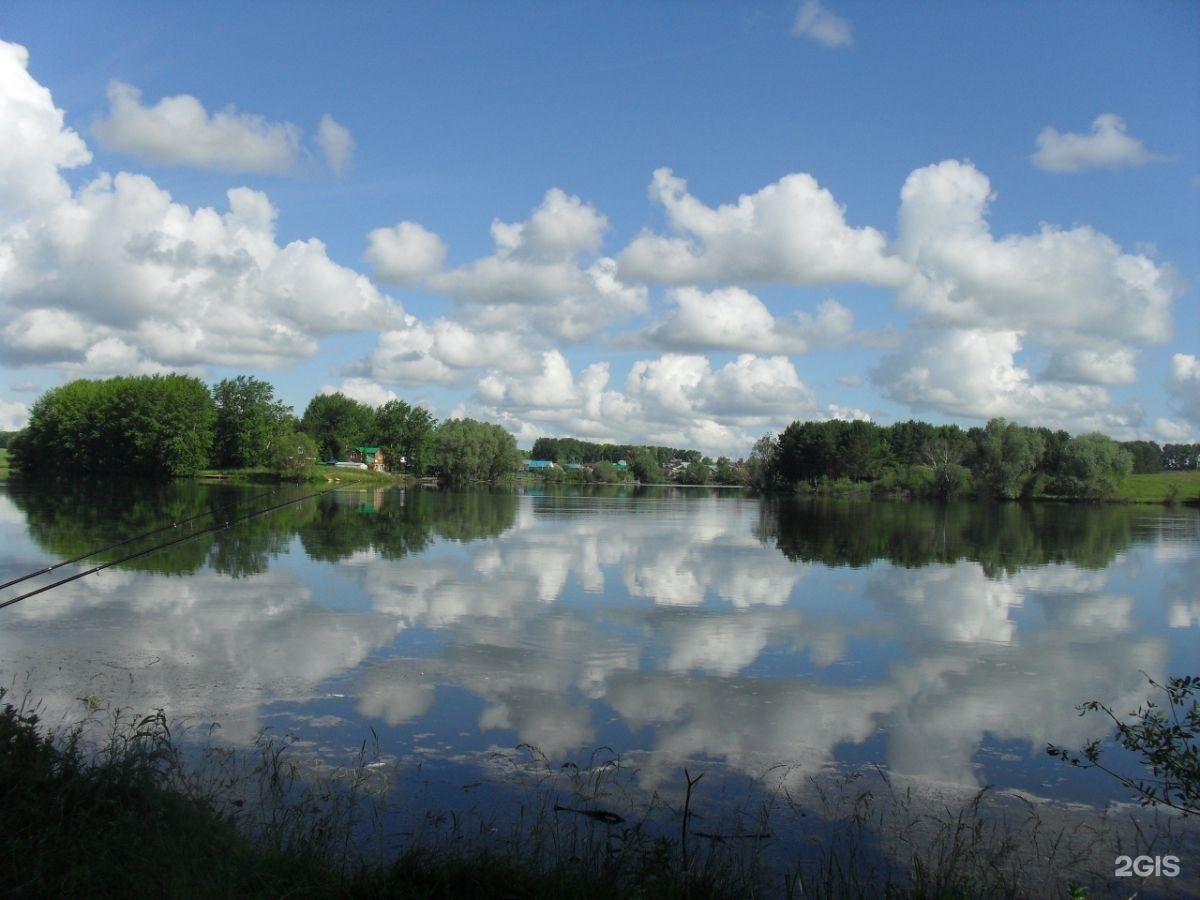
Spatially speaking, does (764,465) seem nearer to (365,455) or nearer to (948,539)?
(365,455)

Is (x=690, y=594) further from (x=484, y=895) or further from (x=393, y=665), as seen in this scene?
(x=484, y=895)

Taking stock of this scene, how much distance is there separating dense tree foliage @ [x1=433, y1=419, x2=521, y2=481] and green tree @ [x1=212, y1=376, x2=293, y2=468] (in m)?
18.2

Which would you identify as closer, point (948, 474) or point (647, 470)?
point (948, 474)

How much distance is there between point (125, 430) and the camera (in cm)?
8231

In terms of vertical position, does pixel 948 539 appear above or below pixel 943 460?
below

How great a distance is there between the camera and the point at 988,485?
86.1m

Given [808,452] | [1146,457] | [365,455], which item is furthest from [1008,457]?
[365,455]

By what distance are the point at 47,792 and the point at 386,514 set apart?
1378 inches

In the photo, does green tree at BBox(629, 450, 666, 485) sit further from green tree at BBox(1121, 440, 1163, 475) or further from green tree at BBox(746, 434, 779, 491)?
green tree at BBox(1121, 440, 1163, 475)

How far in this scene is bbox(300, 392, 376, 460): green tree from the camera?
119 metres

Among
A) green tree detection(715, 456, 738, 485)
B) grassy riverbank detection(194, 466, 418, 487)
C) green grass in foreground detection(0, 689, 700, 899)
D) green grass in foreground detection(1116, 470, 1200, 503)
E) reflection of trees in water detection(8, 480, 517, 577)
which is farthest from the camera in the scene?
green tree detection(715, 456, 738, 485)

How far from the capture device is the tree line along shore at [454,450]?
8169 cm

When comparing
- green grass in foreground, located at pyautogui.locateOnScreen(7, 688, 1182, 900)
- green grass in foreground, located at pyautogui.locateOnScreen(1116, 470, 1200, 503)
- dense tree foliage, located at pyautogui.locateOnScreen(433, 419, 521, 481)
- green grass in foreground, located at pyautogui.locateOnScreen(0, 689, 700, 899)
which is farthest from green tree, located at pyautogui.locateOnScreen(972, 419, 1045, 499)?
green grass in foreground, located at pyautogui.locateOnScreen(0, 689, 700, 899)

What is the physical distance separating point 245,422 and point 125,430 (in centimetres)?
1053
